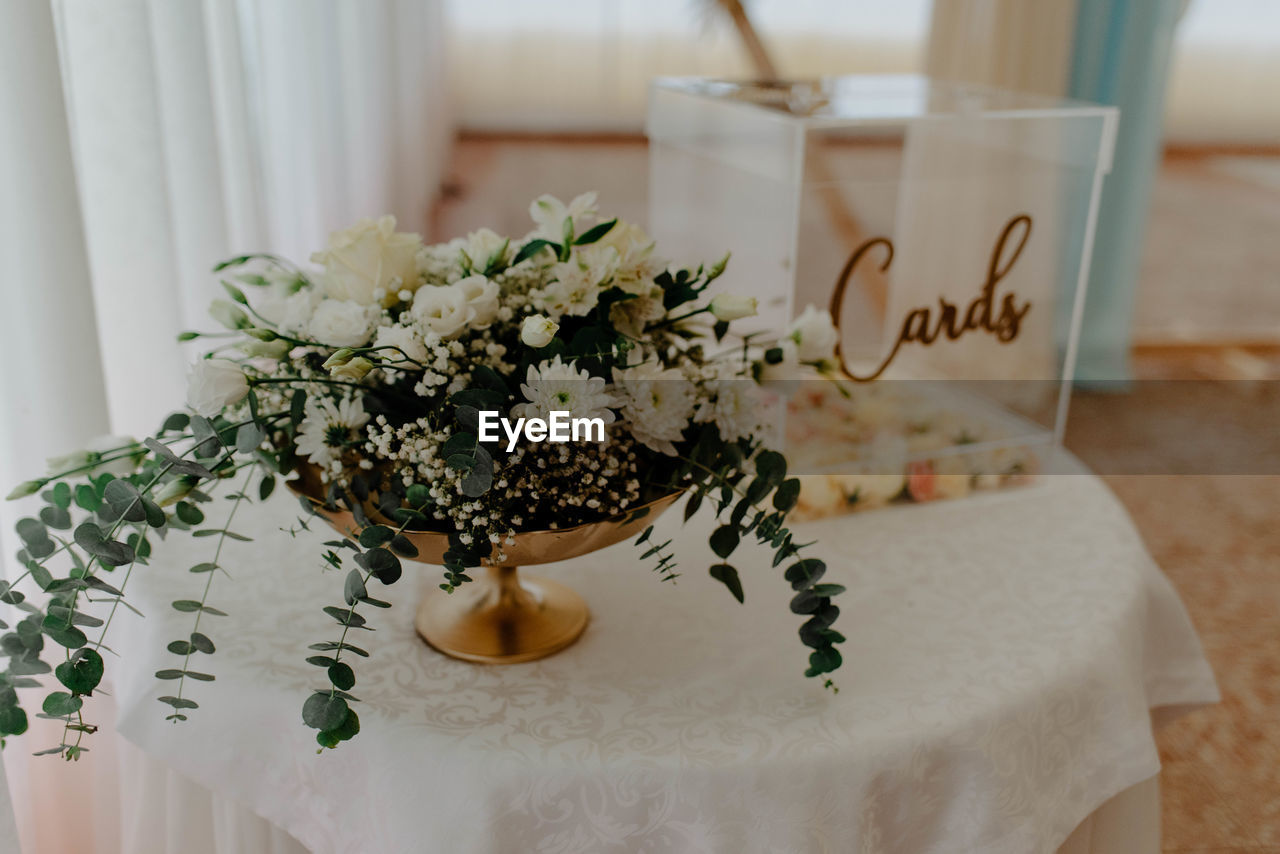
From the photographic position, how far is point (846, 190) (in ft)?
4.57

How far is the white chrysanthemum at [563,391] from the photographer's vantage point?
74cm

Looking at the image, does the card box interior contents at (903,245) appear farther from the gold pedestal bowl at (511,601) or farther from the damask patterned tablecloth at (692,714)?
the gold pedestal bowl at (511,601)

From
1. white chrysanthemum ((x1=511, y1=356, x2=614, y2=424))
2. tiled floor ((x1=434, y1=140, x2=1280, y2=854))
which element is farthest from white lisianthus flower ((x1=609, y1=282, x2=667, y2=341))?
tiled floor ((x1=434, y1=140, x2=1280, y2=854))

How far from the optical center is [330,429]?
80 centimetres

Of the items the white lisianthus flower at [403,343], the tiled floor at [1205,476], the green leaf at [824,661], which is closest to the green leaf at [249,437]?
the white lisianthus flower at [403,343]

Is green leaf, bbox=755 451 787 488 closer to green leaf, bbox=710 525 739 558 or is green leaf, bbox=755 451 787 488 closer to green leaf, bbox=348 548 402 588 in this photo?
green leaf, bbox=710 525 739 558

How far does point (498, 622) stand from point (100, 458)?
13.8 inches

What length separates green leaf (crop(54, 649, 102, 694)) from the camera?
716 mm

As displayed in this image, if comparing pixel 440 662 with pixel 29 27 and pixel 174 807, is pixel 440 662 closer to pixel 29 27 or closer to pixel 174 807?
pixel 174 807

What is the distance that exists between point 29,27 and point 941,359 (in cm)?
102

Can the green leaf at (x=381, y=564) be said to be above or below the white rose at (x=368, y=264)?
below

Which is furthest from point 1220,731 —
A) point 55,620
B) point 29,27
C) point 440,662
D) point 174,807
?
point 29,27

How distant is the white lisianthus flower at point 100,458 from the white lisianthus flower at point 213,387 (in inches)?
5.7

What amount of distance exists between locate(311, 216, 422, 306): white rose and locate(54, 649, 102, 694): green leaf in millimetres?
A: 313
